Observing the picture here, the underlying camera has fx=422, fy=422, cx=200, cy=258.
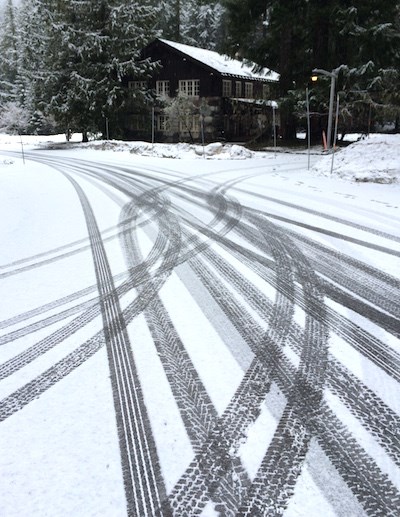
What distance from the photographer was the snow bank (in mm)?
13711

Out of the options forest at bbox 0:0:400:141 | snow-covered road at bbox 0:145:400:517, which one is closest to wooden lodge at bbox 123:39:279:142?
forest at bbox 0:0:400:141

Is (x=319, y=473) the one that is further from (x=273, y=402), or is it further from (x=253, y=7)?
(x=253, y=7)

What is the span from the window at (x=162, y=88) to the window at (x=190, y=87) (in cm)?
180

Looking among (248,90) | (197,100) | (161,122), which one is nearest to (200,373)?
(197,100)

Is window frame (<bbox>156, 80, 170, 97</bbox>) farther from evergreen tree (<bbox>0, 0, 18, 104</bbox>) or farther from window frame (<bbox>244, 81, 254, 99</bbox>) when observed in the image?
evergreen tree (<bbox>0, 0, 18, 104</bbox>)

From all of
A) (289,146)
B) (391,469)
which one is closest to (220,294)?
(391,469)

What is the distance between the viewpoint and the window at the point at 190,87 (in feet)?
122

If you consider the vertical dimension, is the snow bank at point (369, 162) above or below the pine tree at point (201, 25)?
below

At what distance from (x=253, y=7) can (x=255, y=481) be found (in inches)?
1259

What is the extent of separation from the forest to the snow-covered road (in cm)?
1749

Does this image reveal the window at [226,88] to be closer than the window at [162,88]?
Yes

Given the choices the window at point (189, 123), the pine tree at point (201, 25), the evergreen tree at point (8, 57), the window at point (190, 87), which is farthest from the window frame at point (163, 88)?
the evergreen tree at point (8, 57)

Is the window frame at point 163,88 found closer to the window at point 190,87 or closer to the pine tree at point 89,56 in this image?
the window at point 190,87

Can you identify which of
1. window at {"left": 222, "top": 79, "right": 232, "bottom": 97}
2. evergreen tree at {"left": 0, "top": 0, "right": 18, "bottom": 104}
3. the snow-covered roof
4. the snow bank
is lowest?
the snow bank
